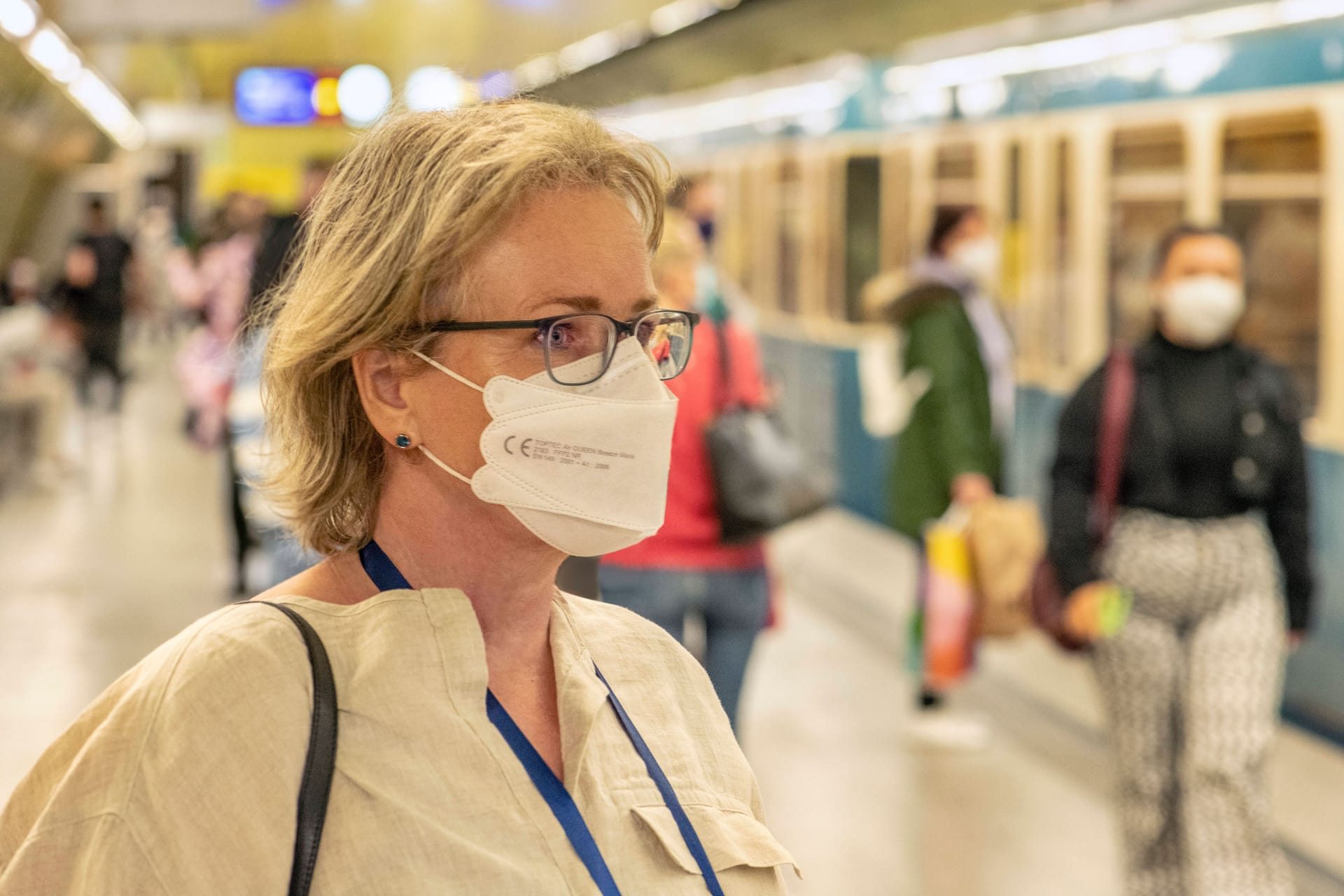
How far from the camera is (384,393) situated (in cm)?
149

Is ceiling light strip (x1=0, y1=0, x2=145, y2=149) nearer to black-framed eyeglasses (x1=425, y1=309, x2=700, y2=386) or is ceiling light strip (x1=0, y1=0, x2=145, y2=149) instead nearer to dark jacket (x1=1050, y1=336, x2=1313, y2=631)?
dark jacket (x1=1050, y1=336, x2=1313, y2=631)

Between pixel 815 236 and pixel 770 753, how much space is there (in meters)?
6.56

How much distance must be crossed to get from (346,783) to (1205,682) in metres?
3.26

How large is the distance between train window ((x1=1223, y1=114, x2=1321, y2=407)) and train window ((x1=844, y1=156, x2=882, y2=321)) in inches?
183

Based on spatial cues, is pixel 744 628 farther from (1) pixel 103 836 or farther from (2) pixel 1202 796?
(1) pixel 103 836

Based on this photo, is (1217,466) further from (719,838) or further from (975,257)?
(719,838)

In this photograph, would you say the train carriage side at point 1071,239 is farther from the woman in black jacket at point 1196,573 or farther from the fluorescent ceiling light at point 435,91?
the fluorescent ceiling light at point 435,91

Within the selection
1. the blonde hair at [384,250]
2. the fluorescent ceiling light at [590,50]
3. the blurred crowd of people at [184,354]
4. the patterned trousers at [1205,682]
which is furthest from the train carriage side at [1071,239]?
the blonde hair at [384,250]

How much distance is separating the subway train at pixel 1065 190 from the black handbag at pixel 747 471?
2462mm

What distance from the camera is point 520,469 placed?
59.1 inches

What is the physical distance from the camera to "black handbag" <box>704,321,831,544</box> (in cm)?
443

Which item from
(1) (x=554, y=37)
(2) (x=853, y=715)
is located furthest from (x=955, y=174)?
(1) (x=554, y=37)

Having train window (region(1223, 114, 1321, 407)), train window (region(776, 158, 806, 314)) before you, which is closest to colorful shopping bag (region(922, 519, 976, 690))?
train window (region(1223, 114, 1321, 407))

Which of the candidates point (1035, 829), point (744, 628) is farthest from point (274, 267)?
point (1035, 829)
